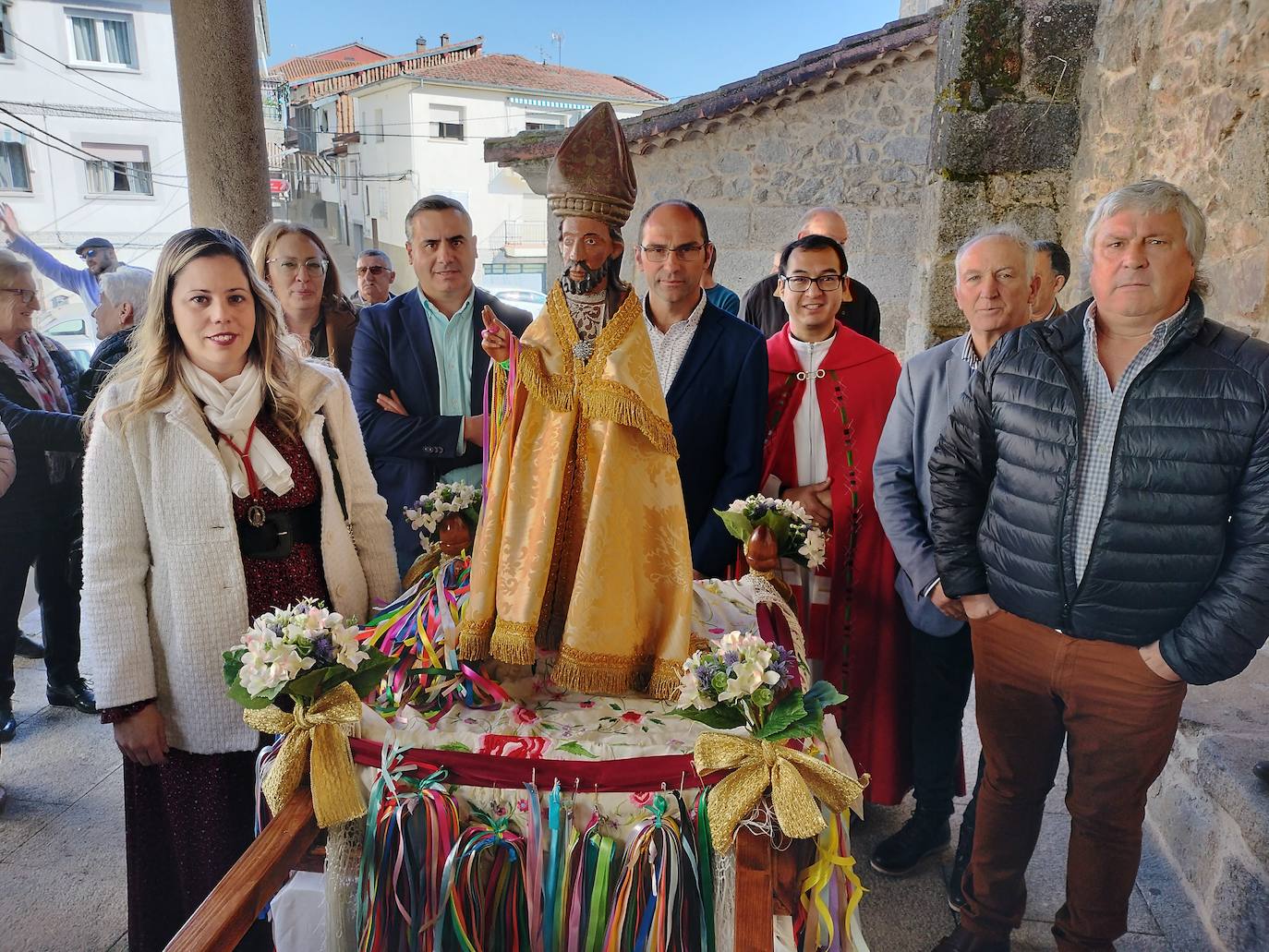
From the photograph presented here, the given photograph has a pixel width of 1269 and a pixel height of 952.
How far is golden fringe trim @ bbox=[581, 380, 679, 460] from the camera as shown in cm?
162

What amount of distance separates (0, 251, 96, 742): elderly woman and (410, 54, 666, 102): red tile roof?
17.4m

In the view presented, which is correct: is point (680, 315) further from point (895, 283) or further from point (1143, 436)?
point (895, 283)

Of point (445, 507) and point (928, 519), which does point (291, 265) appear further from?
point (928, 519)

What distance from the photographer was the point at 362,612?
211 cm

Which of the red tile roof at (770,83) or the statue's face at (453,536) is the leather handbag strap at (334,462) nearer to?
the statue's face at (453,536)

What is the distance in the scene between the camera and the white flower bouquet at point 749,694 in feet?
4.74

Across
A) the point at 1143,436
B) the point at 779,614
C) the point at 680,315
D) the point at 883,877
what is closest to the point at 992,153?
the point at 680,315

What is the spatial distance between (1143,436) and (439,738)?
155 centimetres

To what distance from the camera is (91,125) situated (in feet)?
41.1

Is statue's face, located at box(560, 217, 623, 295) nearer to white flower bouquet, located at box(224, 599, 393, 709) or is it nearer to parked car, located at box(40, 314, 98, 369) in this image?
white flower bouquet, located at box(224, 599, 393, 709)

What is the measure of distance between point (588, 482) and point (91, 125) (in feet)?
47.5

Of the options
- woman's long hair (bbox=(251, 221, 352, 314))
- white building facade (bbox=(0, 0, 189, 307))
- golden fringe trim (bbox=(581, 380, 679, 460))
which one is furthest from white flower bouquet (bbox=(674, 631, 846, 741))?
white building facade (bbox=(0, 0, 189, 307))

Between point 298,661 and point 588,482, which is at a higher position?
point 588,482

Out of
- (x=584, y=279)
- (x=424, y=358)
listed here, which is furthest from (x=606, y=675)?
(x=424, y=358)
